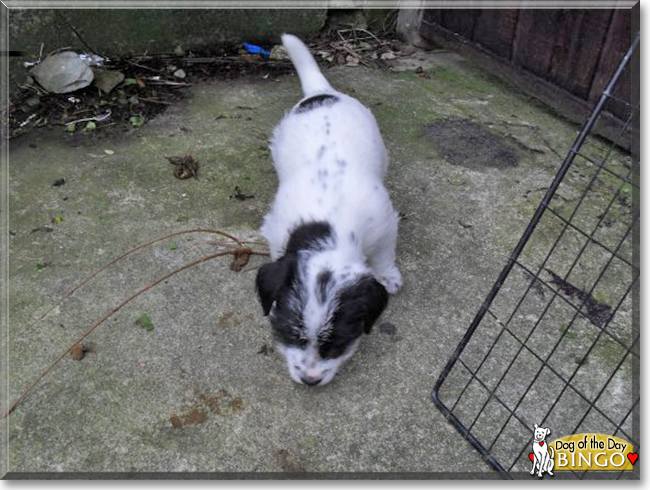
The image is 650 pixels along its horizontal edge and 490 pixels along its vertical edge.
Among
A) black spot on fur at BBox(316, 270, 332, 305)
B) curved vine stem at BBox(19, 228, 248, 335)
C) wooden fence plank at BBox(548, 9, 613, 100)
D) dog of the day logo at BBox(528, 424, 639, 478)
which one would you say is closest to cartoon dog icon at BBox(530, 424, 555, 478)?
dog of the day logo at BBox(528, 424, 639, 478)

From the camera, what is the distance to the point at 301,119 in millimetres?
3691

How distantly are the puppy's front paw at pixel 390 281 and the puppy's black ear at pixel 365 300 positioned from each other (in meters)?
0.71

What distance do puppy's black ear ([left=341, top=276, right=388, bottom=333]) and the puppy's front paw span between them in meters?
0.71

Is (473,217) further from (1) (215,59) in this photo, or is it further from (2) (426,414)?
(1) (215,59)

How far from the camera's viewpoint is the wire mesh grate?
246cm

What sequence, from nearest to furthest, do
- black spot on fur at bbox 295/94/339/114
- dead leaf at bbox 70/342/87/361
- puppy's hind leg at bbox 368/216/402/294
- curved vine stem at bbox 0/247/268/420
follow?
curved vine stem at bbox 0/247/268/420 → dead leaf at bbox 70/342/87/361 → puppy's hind leg at bbox 368/216/402/294 → black spot on fur at bbox 295/94/339/114

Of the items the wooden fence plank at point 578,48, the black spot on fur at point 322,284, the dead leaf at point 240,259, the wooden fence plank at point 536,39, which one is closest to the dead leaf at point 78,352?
the dead leaf at point 240,259

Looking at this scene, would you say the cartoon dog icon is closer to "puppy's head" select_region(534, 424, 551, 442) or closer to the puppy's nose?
"puppy's head" select_region(534, 424, 551, 442)

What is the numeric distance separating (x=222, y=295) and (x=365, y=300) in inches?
43.5

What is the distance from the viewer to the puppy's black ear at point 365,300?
2.48m

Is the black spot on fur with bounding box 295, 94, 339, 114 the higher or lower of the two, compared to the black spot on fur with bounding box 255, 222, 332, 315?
higher

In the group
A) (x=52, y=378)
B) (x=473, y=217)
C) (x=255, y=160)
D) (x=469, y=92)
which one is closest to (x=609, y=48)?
(x=469, y=92)

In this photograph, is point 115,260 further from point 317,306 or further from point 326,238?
point 317,306

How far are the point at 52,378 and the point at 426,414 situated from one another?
1.83 meters
